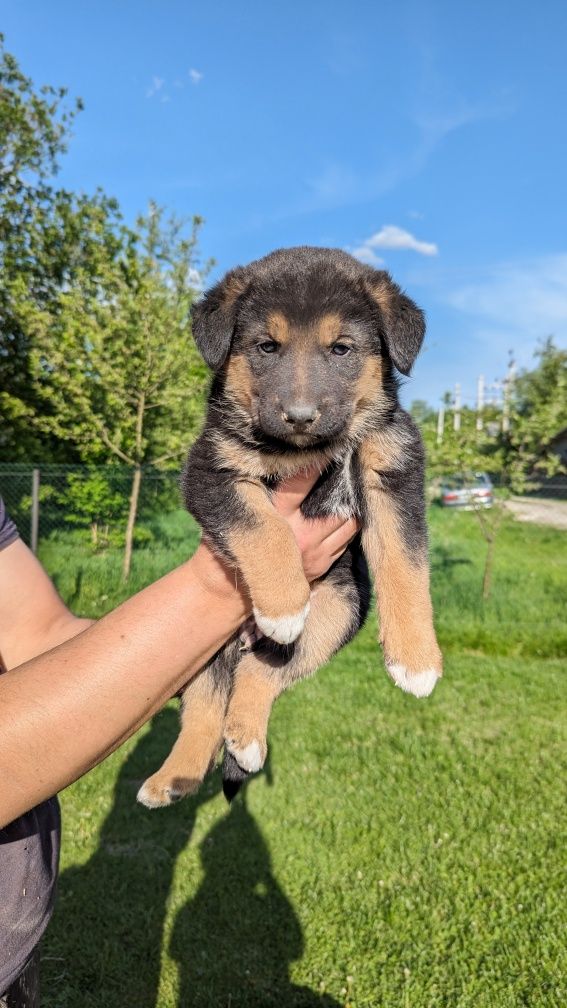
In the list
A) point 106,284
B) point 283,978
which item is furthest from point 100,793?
point 106,284

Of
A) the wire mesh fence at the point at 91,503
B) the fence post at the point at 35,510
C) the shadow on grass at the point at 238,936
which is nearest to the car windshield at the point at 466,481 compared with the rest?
the wire mesh fence at the point at 91,503

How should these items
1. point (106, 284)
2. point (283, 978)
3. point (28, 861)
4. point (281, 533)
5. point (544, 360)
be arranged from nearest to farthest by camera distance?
1. point (28, 861)
2. point (281, 533)
3. point (283, 978)
4. point (106, 284)
5. point (544, 360)

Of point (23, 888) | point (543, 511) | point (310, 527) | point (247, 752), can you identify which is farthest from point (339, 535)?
point (543, 511)

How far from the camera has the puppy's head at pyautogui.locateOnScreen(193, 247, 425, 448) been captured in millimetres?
2355

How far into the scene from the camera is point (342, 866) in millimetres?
4605

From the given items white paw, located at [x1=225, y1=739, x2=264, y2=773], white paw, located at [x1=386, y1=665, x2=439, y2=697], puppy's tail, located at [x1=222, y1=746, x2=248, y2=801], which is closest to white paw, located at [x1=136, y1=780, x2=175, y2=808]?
puppy's tail, located at [x1=222, y1=746, x2=248, y2=801]

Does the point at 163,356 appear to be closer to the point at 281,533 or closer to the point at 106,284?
the point at 106,284

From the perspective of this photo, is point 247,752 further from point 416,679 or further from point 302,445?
point 302,445

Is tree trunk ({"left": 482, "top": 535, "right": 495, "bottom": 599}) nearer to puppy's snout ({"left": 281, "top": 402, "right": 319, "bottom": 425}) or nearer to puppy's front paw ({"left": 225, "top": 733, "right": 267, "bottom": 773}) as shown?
puppy's front paw ({"left": 225, "top": 733, "right": 267, "bottom": 773})

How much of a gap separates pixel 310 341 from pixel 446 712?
17.3ft

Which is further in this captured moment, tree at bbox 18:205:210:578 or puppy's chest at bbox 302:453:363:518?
tree at bbox 18:205:210:578

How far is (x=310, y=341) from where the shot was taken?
2.42 m

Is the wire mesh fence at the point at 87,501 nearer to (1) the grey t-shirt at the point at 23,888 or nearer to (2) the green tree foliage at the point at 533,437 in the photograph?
(2) the green tree foliage at the point at 533,437

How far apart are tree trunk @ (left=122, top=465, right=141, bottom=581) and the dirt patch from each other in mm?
6322
